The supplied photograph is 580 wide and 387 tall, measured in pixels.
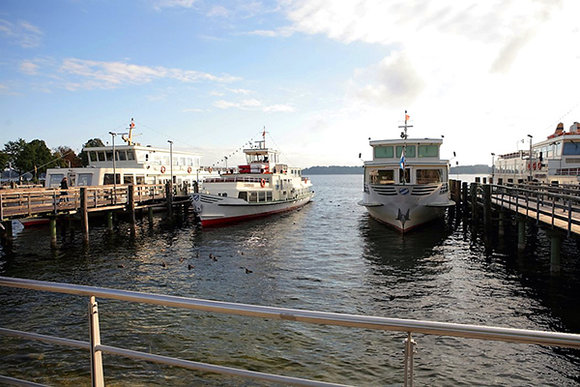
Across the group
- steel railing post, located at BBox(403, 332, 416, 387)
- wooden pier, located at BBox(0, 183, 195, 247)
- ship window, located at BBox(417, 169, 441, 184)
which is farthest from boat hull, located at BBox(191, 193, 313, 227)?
steel railing post, located at BBox(403, 332, 416, 387)

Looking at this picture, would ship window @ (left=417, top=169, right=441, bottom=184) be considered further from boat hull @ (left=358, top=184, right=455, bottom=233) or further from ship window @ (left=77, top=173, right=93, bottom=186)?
ship window @ (left=77, top=173, right=93, bottom=186)

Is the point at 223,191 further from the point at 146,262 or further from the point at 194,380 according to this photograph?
the point at 194,380

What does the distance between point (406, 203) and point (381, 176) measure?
298 inches

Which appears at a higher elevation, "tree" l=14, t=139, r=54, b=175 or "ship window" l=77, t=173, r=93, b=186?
"tree" l=14, t=139, r=54, b=175

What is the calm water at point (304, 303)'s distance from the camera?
8305mm

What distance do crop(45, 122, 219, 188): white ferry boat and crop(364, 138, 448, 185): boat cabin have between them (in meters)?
20.0

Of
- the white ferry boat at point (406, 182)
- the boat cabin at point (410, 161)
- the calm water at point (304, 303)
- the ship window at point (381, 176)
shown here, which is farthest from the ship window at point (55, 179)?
the ship window at point (381, 176)

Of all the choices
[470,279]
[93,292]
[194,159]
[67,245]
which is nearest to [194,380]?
[93,292]

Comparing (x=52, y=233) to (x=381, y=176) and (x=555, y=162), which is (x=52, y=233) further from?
(x=555, y=162)

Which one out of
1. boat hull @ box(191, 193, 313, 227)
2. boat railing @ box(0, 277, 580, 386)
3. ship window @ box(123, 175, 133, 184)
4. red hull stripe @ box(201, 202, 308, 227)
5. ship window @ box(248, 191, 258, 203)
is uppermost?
ship window @ box(123, 175, 133, 184)

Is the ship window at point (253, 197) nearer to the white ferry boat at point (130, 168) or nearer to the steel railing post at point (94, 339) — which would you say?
the white ferry boat at point (130, 168)

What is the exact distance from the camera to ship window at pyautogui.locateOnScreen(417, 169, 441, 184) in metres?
30.3

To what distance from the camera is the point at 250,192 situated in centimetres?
3388

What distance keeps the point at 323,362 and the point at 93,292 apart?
7.00 meters
